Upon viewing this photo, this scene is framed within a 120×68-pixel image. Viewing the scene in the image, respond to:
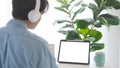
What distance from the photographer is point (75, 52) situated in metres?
1.84

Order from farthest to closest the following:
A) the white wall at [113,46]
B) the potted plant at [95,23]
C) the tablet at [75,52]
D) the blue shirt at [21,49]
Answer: the white wall at [113,46]
the potted plant at [95,23]
the tablet at [75,52]
the blue shirt at [21,49]

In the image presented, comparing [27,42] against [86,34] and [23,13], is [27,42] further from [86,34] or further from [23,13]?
[86,34]

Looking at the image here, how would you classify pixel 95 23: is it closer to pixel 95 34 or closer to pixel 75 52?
pixel 95 34

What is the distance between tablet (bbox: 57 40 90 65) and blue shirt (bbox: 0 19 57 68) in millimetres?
911

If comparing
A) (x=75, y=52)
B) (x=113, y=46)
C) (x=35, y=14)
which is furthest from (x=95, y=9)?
(x=35, y=14)

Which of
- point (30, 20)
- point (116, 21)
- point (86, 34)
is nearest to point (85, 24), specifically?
point (86, 34)

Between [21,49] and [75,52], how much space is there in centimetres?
98

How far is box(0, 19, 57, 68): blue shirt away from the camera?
91 cm

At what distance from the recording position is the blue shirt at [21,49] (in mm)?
906

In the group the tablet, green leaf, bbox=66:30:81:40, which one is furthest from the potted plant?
the tablet

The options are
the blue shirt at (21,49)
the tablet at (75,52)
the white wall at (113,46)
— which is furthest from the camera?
the white wall at (113,46)

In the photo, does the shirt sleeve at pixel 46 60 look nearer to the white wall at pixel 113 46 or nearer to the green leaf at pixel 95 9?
the green leaf at pixel 95 9

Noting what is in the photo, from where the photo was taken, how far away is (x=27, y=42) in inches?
35.8

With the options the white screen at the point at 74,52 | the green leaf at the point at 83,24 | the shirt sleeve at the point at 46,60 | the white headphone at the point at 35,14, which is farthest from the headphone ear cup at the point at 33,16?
the green leaf at the point at 83,24
